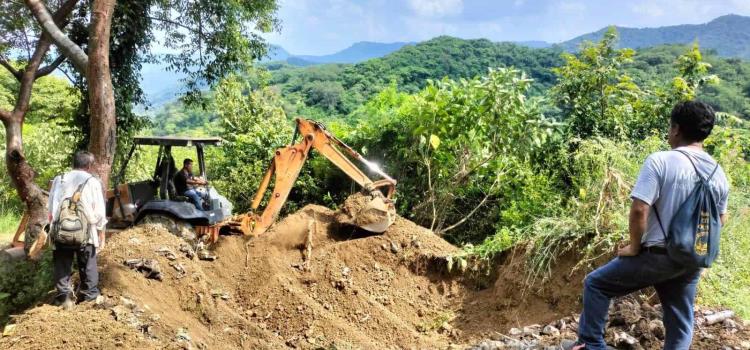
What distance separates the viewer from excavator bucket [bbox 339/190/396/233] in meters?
7.87

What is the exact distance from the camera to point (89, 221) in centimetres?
528

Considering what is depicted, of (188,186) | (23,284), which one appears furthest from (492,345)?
(23,284)

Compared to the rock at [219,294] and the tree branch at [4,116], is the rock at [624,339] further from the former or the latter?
the tree branch at [4,116]

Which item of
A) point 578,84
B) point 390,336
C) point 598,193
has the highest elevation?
point 578,84

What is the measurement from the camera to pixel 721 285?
559 cm

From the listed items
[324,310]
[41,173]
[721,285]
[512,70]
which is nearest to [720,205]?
[721,285]

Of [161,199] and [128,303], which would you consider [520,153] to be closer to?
[161,199]

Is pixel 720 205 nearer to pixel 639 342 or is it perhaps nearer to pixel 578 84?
pixel 639 342

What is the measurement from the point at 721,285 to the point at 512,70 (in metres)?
4.44

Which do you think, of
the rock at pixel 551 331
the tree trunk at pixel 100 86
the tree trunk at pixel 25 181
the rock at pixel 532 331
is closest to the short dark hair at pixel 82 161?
the tree trunk at pixel 100 86

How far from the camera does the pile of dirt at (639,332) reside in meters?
4.21

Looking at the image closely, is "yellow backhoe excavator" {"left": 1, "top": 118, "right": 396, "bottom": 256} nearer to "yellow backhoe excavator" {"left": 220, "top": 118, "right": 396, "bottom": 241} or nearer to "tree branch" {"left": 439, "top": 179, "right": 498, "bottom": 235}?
"yellow backhoe excavator" {"left": 220, "top": 118, "right": 396, "bottom": 241}

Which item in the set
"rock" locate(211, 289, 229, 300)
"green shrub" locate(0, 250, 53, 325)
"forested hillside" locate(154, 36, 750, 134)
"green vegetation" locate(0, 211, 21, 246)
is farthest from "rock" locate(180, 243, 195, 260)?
"forested hillside" locate(154, 36, 750, 134)

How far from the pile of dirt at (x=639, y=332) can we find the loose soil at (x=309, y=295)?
121 cm
